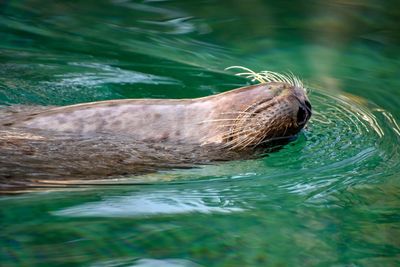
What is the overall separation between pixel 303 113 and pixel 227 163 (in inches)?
18.0

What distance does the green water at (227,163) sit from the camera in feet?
10.5

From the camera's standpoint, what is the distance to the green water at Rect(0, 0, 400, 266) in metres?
3.20

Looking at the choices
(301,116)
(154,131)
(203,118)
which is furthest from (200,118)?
(301,116)

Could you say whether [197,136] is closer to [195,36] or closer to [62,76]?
[62,76]

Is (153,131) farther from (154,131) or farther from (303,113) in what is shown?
(303,113)

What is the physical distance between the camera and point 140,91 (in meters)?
5.84

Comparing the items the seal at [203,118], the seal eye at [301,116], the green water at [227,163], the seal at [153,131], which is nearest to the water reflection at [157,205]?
the green water at [227,163]

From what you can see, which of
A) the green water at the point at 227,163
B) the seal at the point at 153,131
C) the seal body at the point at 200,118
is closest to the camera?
the green water at the point at 227,163

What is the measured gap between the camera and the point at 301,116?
4.29 meters

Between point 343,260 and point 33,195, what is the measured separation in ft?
4.50

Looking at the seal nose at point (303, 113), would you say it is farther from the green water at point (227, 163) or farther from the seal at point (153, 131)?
the green water at point (227, 163)

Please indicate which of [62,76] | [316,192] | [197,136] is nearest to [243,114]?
[197,136]

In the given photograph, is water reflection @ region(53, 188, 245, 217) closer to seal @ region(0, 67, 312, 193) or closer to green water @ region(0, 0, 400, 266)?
green water @ region(0, 0, 400, 266)

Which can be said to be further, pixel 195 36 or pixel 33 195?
pixel 195 36
